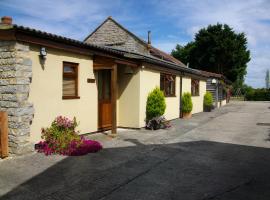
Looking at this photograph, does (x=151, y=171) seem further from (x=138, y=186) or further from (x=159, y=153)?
(x=159, y=153)

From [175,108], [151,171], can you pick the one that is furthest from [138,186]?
[175,108]

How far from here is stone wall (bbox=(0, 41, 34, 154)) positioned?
24.0ft

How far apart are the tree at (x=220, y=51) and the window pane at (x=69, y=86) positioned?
35.8 m

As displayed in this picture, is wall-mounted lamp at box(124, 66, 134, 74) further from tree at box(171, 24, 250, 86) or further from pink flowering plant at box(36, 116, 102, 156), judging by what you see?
tree at box(171, 24, 250, 86)

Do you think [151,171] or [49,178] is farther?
[151,171]

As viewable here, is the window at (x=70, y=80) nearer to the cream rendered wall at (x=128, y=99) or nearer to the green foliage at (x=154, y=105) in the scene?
the cream rendered wall at (x=128, y=99)

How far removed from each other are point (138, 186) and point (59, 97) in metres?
4.75

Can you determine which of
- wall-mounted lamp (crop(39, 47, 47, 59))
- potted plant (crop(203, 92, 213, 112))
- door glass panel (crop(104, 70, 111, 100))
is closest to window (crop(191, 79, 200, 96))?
potted plant (crop(203, 92, 213, 112))

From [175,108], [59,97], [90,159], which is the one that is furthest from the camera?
[175,108]

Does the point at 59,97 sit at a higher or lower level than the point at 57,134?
higher

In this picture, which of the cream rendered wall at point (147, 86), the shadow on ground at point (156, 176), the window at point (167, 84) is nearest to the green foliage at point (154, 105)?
the cream rendered wall at point (147, 86)

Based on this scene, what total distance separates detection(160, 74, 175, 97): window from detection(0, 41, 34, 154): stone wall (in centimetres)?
873

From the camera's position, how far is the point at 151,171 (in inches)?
252

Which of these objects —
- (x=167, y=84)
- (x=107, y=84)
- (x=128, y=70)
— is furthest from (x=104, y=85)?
(x=167, y=84)
